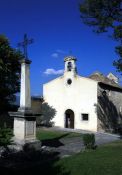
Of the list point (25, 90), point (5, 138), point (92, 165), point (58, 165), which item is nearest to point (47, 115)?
point (5, 138)

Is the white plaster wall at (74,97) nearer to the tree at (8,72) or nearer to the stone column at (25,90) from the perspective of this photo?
the tree at (8,72)

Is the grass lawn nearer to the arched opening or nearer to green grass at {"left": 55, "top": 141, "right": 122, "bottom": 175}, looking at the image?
green grass at {"left": 55, "top": 141, "right": 122, "bottom": 175}

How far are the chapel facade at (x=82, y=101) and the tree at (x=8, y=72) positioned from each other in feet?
20.9

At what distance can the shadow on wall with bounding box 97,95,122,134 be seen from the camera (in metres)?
31.0

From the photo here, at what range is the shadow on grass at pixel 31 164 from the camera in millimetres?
9648

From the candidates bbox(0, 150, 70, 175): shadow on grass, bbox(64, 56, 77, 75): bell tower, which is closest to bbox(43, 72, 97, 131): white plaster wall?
bbox(64, 56, 77, 75): bell tower

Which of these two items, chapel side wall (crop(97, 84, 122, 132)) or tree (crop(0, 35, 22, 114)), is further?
chapel side wall (crop(97, 84, 122, 132))

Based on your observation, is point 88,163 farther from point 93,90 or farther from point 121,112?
point 121,112

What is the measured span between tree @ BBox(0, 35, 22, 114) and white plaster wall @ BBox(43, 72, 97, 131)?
6219mm

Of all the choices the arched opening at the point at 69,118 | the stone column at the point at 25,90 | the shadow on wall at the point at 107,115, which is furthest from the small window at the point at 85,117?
the stone column at the point at 25,90

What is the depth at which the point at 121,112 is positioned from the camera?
118ft

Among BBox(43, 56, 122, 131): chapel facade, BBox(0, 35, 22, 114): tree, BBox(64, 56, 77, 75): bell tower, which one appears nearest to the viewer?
BBox(0, 35, 22, 114): tree

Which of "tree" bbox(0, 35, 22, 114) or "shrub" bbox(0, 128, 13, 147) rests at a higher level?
"tree" bbox(0, 35, 22, 114)

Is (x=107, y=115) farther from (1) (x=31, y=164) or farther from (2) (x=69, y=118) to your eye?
(1) (x=31, y=164)
